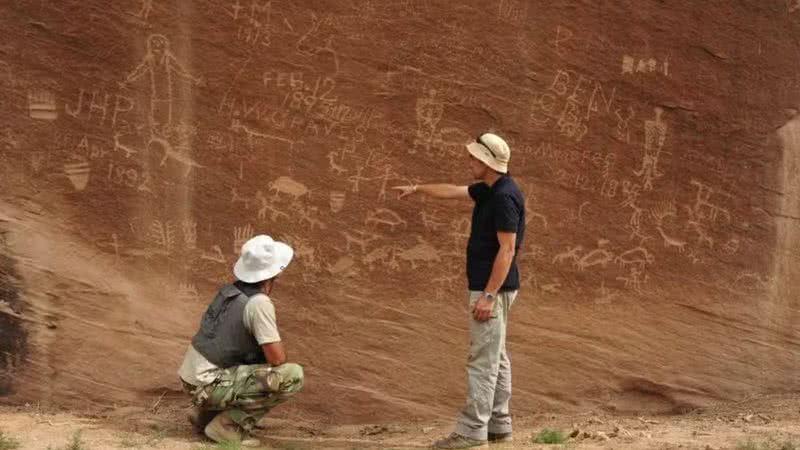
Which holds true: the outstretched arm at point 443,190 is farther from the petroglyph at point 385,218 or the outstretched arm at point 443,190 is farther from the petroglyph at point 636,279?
the petroglyph at point 636,279

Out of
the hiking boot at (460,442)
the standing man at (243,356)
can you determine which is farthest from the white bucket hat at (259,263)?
the hiking boot at (460,442)

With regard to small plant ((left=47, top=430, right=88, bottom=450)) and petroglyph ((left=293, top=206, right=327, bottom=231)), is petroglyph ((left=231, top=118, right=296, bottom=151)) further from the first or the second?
small plant ((left=47, top=430, right=88, bottom=450))

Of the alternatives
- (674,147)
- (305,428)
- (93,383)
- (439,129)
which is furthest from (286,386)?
(674,147)

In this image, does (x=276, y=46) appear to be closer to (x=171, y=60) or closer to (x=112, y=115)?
(x=171, y=60)

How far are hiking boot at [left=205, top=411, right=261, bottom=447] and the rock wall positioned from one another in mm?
877

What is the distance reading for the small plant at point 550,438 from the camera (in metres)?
5.29

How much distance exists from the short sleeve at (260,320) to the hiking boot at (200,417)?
1.80 ft

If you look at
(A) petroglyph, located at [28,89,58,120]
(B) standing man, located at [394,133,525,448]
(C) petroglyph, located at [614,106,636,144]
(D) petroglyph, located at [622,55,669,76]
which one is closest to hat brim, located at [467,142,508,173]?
(B) standing man, located at [394,133,525,448]

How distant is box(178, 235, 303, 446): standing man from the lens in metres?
5.11

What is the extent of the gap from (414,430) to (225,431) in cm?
124

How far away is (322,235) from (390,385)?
0.95 m

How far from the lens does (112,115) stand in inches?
237

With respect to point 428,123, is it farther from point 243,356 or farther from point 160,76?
point 243,356

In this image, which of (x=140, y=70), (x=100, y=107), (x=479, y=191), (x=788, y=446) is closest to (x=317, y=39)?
(x=140, y=70)
